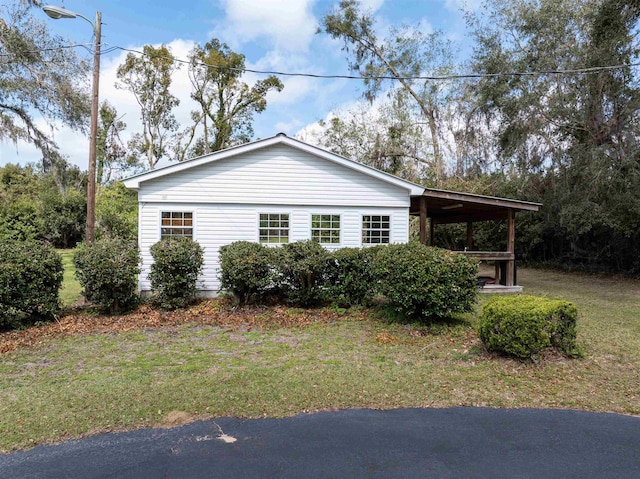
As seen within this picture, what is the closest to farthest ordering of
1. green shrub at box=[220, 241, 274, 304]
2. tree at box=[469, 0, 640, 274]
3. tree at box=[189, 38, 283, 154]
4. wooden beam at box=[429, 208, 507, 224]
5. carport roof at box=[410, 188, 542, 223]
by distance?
green shrub at box=[220, 241, 274, 304]
carport roof at box=[410, 188, 542, 223]
tree at box=[469, 0, 640, 274]
wooden beam at box=[429, 208, 507, 224]
tree at box=[189, 38, 283, 154]

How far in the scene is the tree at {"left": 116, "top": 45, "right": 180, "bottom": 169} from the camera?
29344mm

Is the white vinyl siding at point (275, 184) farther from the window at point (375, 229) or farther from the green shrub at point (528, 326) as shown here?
Answer: the green shrub at point (528, 326)

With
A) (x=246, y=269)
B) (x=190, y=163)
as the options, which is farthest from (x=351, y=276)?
(x=190, y=163)

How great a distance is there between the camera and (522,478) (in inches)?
105

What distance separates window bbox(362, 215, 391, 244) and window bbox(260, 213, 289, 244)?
211 cm

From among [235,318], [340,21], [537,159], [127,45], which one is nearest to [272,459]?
[235,318]

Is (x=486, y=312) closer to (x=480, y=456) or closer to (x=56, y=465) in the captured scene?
(x=480, y=456)

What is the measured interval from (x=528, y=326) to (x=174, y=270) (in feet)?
21.0

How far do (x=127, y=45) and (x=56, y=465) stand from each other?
1072cm

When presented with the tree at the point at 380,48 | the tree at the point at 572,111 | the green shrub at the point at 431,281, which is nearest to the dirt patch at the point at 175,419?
the green shrub at the point at 431,281

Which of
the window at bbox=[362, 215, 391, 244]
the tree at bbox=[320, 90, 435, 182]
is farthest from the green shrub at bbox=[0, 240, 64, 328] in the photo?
the tree at bbox=[320, 90, 435, 182]

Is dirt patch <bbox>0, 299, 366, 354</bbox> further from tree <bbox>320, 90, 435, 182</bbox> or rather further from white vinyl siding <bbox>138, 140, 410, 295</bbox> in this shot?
tree <bbox>320, 90, 435, 182</bbox>

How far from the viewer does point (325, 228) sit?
35.1 feet

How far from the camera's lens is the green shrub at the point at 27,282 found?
21.9ft
